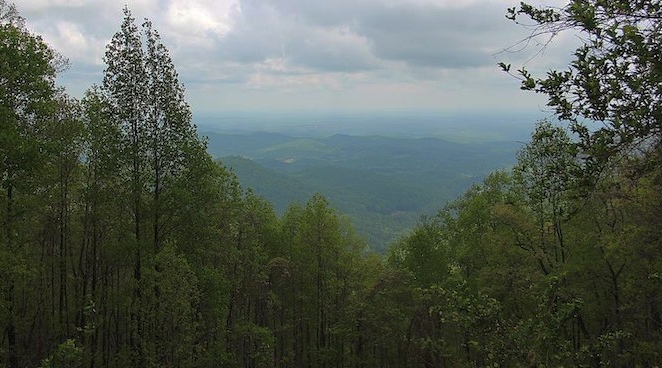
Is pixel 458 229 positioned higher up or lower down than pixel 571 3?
lower down

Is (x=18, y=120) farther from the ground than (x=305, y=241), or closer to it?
farther from the ground

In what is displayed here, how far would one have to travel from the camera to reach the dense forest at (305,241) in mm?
4770

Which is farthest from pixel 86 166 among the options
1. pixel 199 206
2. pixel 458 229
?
pixel 458 229

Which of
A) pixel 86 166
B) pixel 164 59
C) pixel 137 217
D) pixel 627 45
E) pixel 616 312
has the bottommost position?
pixel 616 312

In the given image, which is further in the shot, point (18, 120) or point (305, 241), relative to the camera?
point (305, 241)

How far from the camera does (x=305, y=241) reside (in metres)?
27.7

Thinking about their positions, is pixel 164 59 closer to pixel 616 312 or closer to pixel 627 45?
pixel 627 45

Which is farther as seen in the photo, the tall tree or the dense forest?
the tall tree

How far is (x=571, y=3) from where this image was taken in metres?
4.21

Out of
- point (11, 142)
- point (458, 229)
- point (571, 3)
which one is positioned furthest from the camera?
point (458, 229)

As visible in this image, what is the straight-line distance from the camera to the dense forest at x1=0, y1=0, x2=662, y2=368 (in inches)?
188

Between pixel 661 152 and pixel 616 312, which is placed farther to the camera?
pixel 616 312

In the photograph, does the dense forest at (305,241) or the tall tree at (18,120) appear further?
the tall tree at (18,120)

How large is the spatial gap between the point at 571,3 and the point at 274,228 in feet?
87.4
